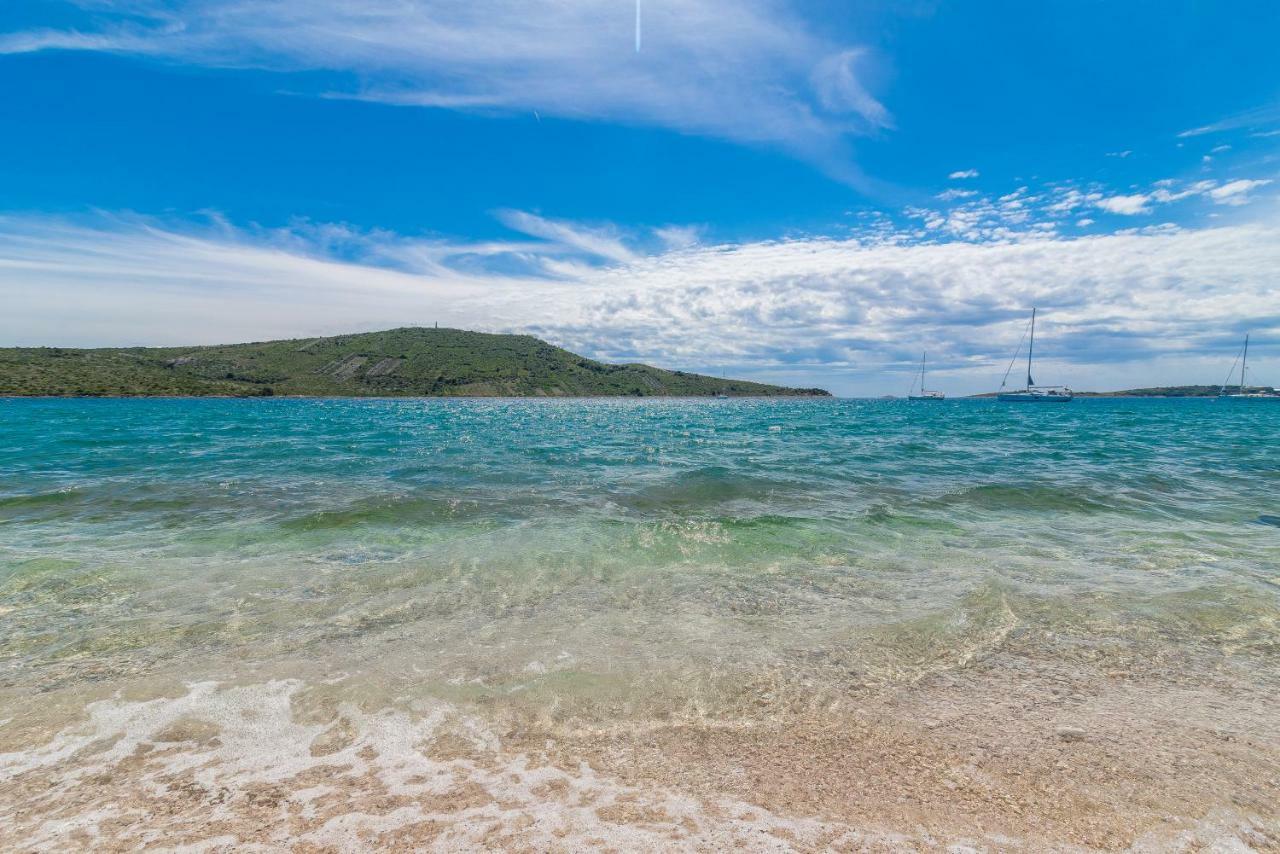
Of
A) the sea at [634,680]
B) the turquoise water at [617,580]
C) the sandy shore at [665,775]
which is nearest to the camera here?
the sandy shore at [665,775]

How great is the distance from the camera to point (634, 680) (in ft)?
21.2

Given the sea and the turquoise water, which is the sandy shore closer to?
the sea

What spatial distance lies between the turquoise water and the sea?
0.07 meters

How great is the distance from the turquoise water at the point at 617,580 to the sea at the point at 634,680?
0.07 meters

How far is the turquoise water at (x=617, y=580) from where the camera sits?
6.79 metres

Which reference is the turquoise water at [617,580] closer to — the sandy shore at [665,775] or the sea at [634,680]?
the sea at [634,680]

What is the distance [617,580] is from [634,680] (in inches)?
150

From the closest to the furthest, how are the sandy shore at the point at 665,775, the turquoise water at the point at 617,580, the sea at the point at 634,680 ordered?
the sandy shore at the point at 665,775 → the sea at the point at 634,680 → the turquoise water at the point at 617,580

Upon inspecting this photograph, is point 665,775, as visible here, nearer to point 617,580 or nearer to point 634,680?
point 634,680

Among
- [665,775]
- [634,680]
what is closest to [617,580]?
[634,680]

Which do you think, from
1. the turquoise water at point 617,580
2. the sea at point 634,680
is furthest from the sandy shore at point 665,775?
the turquoise water at point 617,580

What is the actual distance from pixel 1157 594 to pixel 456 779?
1075 cm

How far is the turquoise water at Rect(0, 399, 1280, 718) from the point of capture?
679cm

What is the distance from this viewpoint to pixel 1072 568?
1070 centimetres
